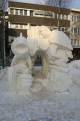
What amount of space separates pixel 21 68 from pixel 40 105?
111cm

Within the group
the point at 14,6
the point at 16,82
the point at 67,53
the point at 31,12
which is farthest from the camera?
the point at 31,12

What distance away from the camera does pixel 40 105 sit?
683 centimetres

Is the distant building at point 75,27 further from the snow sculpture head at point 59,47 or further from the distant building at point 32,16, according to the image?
the snow sculpture head at point 59,47

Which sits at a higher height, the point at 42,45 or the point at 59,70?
the point at 42,45

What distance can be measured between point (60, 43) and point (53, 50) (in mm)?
193

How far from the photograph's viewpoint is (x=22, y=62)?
7828mm

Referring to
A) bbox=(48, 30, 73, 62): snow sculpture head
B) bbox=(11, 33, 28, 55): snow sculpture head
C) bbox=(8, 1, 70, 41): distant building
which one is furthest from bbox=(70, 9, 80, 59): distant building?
bbox=(11, 33, 28, 55): snow sculpture head

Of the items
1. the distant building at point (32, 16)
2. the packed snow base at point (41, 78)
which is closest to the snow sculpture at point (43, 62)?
the packed snow base at point (41, 78)

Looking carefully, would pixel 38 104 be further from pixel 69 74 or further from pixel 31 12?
pixel 31 12

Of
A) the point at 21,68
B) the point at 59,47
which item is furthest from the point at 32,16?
the point at 21,68

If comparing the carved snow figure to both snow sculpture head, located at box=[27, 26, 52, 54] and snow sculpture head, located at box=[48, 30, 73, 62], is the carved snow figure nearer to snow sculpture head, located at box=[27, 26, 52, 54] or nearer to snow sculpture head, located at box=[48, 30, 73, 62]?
snow sculpture head, located at box=[27, 26, 52, 54]

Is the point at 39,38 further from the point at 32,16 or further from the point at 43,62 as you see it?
the point at 32,16

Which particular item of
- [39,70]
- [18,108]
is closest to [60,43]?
[39,70]

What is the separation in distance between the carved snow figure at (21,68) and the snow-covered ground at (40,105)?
167 millimetres
